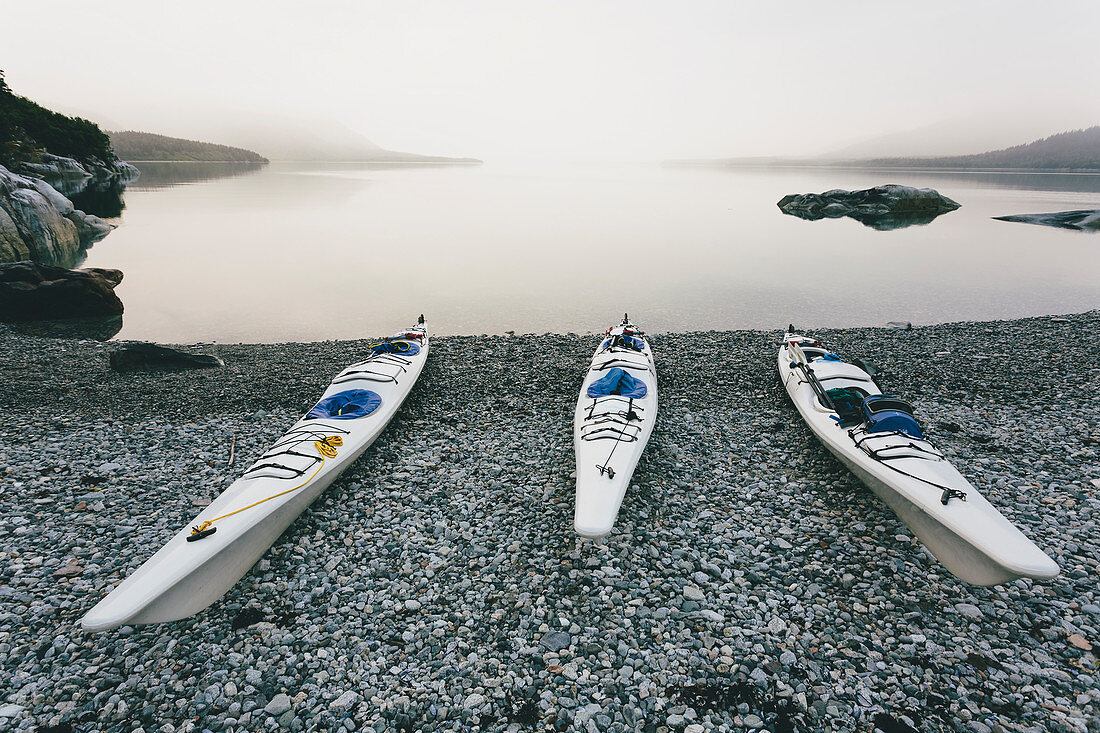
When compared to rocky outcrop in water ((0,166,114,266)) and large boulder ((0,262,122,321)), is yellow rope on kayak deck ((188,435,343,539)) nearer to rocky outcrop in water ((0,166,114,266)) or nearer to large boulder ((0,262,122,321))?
large boulder ((0,262,122,321))

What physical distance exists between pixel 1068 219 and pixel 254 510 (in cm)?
6917

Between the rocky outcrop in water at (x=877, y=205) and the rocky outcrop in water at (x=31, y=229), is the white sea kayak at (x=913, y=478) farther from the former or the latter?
the rocky outcrop in water at (x=877, y=205)

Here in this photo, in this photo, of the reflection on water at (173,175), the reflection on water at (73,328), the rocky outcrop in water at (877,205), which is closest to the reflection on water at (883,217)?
the rocky outcrop in water at (877,205)

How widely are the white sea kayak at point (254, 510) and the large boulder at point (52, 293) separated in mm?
15268

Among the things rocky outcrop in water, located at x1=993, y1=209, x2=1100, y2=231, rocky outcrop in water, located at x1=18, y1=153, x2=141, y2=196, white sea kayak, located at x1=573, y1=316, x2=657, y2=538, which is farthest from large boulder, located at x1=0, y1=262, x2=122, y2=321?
rocky outcrop in water, located at x1=993, y1=209, x2=1100, y2=231

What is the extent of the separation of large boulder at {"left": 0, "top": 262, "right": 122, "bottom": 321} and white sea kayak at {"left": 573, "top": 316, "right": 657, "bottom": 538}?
19.5 m

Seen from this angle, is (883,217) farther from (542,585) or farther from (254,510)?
(254,510)

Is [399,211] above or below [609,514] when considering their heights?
above

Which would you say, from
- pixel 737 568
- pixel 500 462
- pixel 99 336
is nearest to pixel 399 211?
pixel 99 336

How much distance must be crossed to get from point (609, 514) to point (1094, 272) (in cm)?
3775

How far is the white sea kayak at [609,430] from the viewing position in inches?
271

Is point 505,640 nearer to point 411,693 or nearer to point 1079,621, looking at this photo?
point 411,693

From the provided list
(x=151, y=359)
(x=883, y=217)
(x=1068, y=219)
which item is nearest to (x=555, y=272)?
(x=151, y=359)

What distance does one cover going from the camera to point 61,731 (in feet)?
15.2
